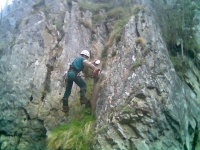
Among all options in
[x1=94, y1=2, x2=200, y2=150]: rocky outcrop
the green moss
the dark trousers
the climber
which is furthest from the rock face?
the dark trousers

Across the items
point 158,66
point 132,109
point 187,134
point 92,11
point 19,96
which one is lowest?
point 187,134

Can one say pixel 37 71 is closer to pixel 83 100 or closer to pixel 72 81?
A: pixel 72 81

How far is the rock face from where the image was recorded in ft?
22.8

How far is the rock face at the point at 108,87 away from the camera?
6938 millimetres

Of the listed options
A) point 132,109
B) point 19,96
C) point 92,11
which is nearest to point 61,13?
point 92,11

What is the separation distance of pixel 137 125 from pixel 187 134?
2.17m

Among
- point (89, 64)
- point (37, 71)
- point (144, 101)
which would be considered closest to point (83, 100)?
point (89, 64)

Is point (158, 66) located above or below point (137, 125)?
above

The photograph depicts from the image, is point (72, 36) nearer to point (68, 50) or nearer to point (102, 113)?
point (68, 50)

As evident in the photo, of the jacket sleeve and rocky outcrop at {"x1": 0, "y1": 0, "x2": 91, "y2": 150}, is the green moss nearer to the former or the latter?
rocky outcrop at {"x1": 0, "y1": 0, "x2": 91, "y2": 150}

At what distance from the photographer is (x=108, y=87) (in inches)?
322

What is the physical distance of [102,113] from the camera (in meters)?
7.46

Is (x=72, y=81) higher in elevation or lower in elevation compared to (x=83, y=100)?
higher

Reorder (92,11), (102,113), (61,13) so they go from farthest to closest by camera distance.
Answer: (92,11)
(61,13)
(102,113)
